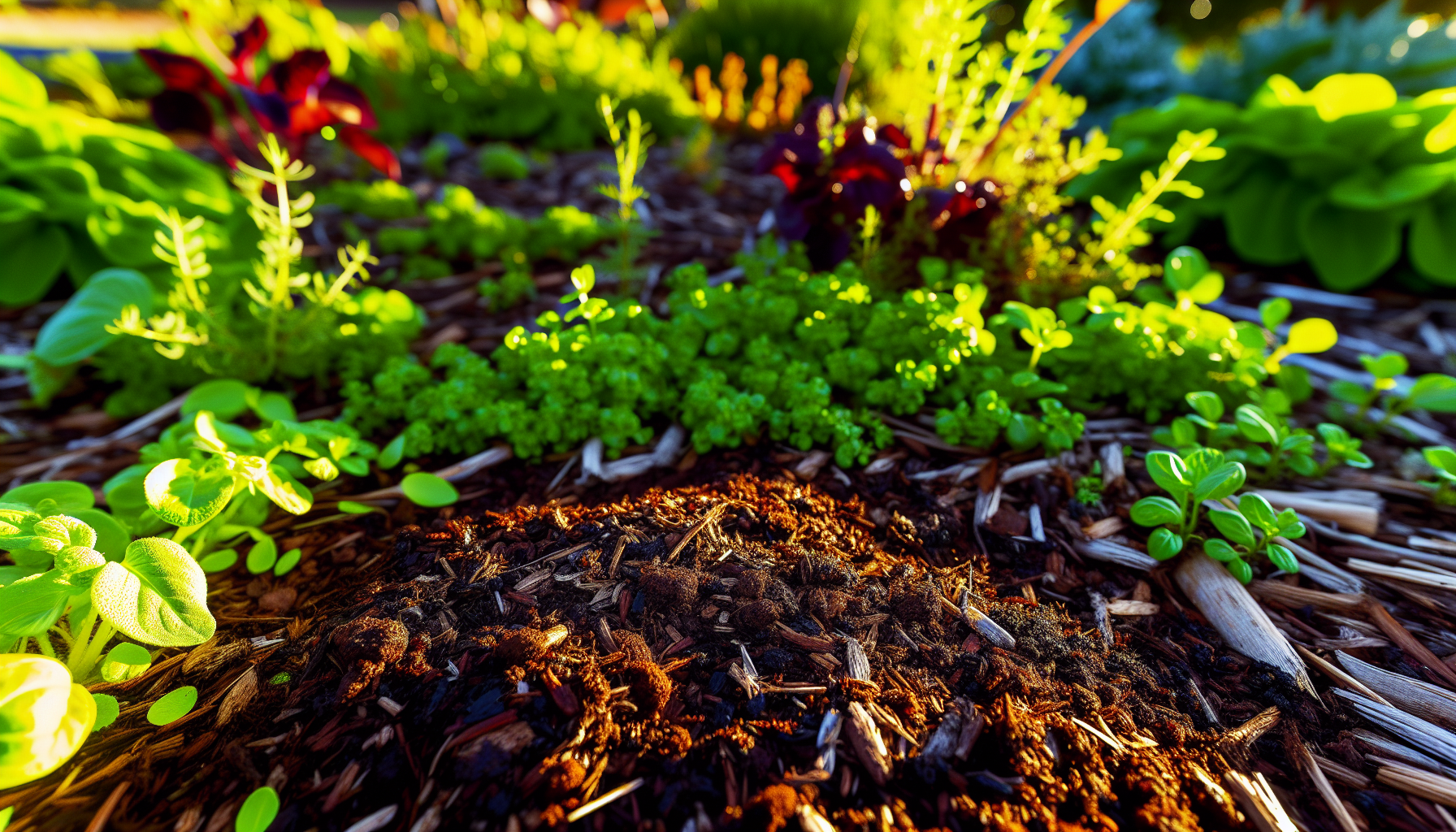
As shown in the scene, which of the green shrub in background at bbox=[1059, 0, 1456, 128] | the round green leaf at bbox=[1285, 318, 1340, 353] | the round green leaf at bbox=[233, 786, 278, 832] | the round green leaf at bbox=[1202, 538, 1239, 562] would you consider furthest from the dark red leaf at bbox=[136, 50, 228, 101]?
the green shrub in background at bbox=[1059, 0, 1456, 128]

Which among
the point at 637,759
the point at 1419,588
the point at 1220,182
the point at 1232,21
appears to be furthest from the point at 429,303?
the point at 1232,21

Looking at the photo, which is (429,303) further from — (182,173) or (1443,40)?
(1443,40)

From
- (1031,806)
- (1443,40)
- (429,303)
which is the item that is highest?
(1443,40)

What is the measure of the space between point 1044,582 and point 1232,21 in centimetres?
1140

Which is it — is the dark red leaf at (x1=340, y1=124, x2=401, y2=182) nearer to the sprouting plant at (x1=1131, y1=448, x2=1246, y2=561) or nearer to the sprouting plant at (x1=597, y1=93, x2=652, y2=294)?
the sprouting plant at (x1=597, y1=93, x2=652, y2=294)

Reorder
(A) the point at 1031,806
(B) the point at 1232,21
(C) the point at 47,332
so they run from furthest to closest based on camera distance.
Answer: (B) the point at 1232,21
(C) the point at 47,332
(A) the point at 1031,806

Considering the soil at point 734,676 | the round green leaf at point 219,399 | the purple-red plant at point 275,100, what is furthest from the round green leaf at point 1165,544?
the purple-red plant at point 275,100

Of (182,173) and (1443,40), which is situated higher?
(1443,40)

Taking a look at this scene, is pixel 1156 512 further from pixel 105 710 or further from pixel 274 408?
pixel 274 408

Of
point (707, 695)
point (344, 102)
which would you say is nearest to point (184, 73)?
point (344, 102)

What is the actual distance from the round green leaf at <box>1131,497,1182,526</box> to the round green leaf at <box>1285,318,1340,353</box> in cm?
97

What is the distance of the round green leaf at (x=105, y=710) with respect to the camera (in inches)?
Result: 51.7

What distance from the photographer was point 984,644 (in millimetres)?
1557

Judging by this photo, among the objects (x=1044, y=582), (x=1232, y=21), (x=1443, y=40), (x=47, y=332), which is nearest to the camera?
(x=1044, y=582)
